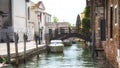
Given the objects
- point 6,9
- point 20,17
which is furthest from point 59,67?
point 20,17

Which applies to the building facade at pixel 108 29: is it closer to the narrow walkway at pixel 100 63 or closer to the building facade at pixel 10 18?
the narrow walkway at pixel 100 63

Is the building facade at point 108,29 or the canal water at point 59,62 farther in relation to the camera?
the canal water at point 59,62

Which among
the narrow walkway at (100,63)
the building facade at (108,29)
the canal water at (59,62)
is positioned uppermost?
the building facade at (108,29)

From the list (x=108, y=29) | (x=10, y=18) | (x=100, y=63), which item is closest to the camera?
(x=108, y=29)

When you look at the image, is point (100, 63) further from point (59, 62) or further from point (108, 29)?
point (108, 29)

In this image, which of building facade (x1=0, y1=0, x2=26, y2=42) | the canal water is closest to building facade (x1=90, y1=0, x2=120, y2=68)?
the canal water

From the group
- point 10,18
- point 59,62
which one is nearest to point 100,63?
point 59,62

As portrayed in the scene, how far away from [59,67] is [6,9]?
29259 millimetres

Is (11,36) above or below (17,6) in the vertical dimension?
below

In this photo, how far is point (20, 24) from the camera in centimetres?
6294

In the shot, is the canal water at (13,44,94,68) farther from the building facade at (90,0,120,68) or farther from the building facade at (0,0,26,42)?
the building facade at (0,0,26,42)

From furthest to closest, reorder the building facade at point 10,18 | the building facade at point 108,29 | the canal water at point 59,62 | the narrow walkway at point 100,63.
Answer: the building facade at point 10,18, the canal water at point 59,62, the narrow walkway at point 100,63, the building facade at point 108,29

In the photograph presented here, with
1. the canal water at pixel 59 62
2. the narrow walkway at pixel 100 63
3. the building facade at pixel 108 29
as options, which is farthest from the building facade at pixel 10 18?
the building facade at pixel 108 29

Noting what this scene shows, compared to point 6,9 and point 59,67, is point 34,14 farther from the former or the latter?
point 59,67
